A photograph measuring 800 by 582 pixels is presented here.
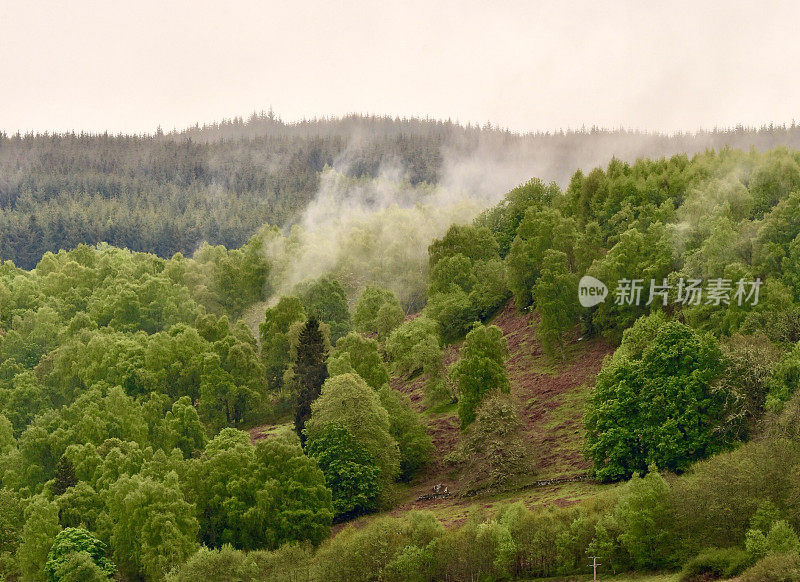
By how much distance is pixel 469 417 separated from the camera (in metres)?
104

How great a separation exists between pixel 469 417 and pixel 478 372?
4.21 meters

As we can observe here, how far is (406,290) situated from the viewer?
180 m

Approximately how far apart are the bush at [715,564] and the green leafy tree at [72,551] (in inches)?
1612

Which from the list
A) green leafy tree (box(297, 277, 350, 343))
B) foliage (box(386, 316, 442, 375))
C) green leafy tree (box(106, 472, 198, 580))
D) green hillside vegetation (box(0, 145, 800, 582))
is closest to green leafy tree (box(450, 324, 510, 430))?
green hillside vegetation (box(0, 145, 800, 582))

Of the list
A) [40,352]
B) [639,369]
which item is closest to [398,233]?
[40,352]

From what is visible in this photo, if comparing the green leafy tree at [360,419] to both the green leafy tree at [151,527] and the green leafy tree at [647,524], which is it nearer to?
the green leafy tree at [151,527]

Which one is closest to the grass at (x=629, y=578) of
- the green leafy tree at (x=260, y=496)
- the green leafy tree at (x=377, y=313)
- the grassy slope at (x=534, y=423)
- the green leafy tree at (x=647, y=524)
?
the green leafy tree at (x=647, y=524)

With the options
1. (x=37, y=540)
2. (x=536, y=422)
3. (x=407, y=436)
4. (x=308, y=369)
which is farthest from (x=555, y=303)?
(x=37, y=540)

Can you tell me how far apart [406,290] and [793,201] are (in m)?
81.7

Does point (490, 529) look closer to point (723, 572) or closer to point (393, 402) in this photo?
point (723, 572)

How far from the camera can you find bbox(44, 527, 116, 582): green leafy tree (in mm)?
82062

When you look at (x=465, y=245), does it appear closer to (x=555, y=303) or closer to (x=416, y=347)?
(x=416, y=347)

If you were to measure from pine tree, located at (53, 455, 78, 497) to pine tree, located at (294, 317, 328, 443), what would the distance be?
21.0 metres

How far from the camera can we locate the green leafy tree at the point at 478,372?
10412 cm
